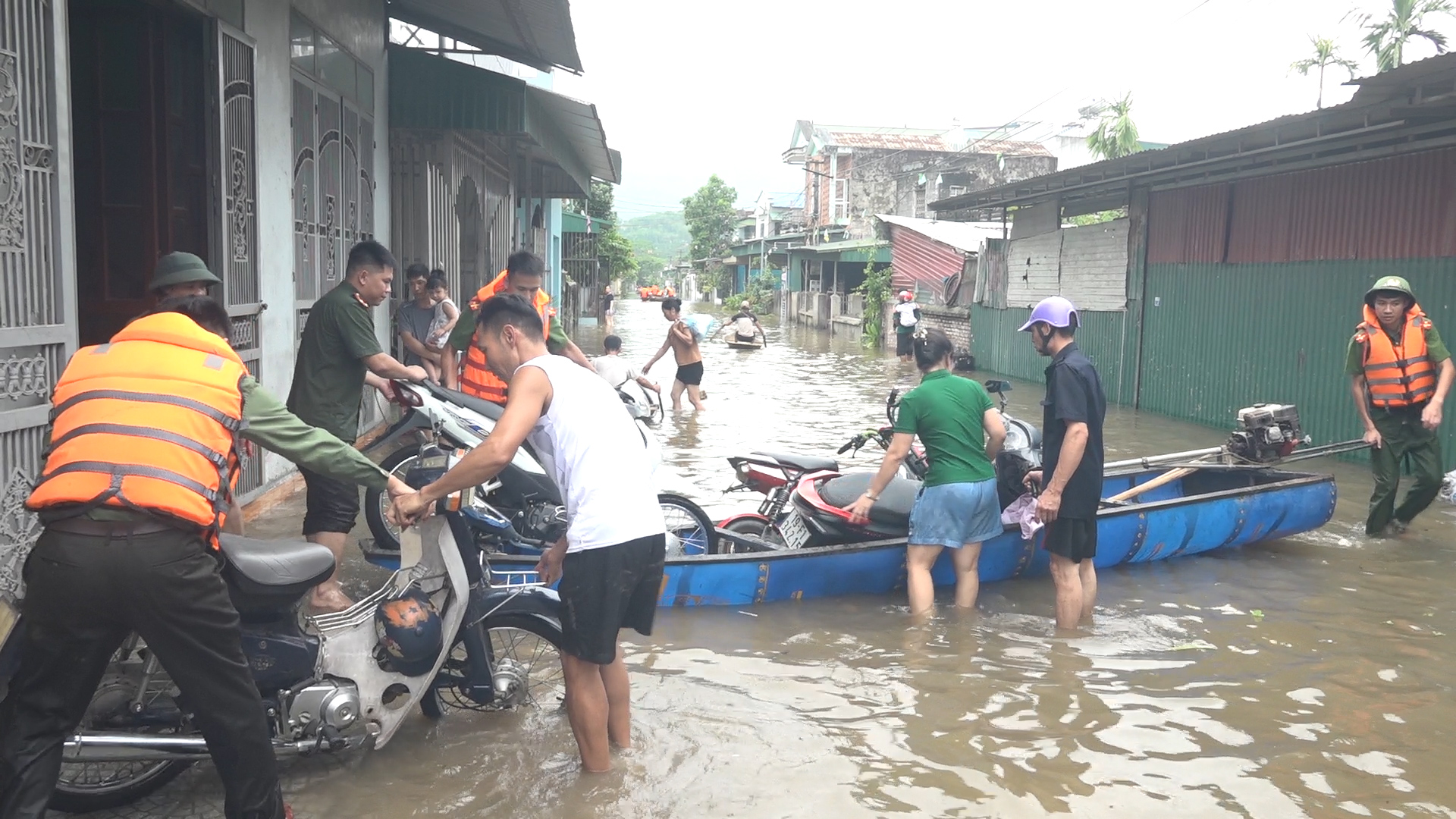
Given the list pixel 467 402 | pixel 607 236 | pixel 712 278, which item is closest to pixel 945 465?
pixel 467 402

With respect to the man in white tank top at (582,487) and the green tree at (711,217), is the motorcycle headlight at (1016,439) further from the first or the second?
the green tree at (711,217)

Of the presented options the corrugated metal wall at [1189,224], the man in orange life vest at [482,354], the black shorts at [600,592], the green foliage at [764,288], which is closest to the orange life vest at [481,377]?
the man in orange life vest at [482,354]

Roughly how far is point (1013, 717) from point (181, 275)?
3.82 m

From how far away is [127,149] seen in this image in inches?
310

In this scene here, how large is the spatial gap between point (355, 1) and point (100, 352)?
27.9 feet

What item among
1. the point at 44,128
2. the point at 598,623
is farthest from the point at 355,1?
the point at 598,623

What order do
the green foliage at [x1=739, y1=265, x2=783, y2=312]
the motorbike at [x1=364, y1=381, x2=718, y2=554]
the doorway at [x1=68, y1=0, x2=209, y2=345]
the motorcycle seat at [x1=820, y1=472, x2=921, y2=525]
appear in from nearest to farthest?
1. the motorbike at [x1=364, y1=381, x2=718, y2=554]
2. the motorcycle seat at [x1=820, y1=472, x2=921, y2=525]
3. the doorway at [x1=68, y1=0, x2=209, y2=345]
4. the green foliage at [x1=739, y1=265, x2=783, y2=312]

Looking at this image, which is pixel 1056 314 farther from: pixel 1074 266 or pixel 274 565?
pixel 1074 266

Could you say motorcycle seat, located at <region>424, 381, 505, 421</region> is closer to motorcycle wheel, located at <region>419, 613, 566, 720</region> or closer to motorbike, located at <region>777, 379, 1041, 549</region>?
motorcycle wheel, located at <region>419, 613, 566, 720</region>

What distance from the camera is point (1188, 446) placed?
42.6 feet

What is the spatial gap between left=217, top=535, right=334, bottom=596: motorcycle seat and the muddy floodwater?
0.84m

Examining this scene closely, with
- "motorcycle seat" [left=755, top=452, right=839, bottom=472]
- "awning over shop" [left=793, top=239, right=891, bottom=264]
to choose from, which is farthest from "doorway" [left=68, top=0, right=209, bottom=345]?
"awning over shop" [left=793, top=239, right=891, bottom=264]

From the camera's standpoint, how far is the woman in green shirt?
6.02 m

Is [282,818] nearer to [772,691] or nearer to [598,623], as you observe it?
[598,623]
